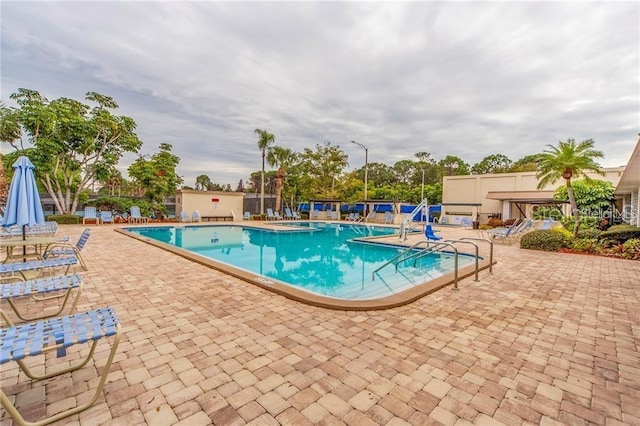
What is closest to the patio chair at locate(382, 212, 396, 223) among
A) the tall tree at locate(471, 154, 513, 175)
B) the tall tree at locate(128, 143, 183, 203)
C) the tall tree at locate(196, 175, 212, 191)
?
the tall tree at locate(128, 143, 183, 203)

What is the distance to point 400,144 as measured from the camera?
33.0m

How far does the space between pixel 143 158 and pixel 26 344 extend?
25.4 metres

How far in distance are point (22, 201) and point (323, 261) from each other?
24.2 ft

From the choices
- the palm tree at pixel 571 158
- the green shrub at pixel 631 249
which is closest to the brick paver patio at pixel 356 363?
the green shrub at pixel 631 249

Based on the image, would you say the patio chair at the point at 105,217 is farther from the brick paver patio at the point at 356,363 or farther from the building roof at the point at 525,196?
the building roof at the point at 525,196

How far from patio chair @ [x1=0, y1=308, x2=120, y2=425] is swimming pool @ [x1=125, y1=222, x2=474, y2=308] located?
2.94 m

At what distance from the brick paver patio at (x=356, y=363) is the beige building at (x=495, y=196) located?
2127 cm

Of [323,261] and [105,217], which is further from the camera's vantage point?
[105,217]

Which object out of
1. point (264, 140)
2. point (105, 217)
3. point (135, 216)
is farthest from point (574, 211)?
point (105, 217)

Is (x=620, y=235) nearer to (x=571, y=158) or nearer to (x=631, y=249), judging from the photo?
(x=631, y=249)

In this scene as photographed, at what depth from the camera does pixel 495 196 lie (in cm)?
2448

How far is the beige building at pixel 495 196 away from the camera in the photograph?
76.6 feet

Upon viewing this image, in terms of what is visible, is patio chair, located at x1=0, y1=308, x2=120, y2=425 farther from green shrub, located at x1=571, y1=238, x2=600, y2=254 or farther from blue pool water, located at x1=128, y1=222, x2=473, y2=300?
green shrub, located at x1=571, y1=238, x2=600, y2=254

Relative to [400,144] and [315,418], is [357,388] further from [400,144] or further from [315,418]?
[400,144]
